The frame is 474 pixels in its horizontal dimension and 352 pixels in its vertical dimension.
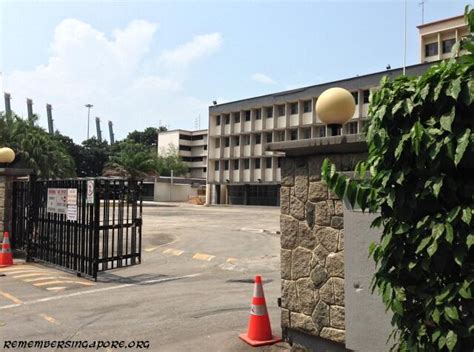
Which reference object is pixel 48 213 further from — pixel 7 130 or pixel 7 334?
pixel 7 130

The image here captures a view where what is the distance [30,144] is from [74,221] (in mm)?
30294

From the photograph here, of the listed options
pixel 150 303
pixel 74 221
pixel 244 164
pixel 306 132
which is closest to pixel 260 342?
pixel 150 303

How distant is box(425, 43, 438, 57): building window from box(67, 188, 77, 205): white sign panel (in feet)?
196

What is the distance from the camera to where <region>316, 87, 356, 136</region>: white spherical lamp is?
5.26 meters

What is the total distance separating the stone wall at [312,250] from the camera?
4.93m

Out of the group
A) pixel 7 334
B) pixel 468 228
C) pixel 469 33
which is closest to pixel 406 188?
pixel 468 228

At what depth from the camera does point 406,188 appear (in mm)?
2980

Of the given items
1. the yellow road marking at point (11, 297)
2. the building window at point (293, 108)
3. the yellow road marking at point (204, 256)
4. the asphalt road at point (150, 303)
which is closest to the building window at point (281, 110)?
the building window at point (293, 108)

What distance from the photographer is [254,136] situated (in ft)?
210

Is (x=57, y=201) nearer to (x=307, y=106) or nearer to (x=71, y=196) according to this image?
(x=71, y=196)

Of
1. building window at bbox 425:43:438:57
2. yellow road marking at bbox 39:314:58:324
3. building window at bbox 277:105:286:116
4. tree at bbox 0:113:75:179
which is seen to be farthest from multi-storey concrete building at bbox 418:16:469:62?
yellow road marking at bbox 39:314:58:324

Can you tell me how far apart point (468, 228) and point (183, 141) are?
9735cm

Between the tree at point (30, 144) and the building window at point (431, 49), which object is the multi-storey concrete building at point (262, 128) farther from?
the tree at point (30, 144)

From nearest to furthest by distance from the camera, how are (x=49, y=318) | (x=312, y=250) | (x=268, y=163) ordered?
(x=312, y=250), (x=49, y=318), (x=268, y=163)
